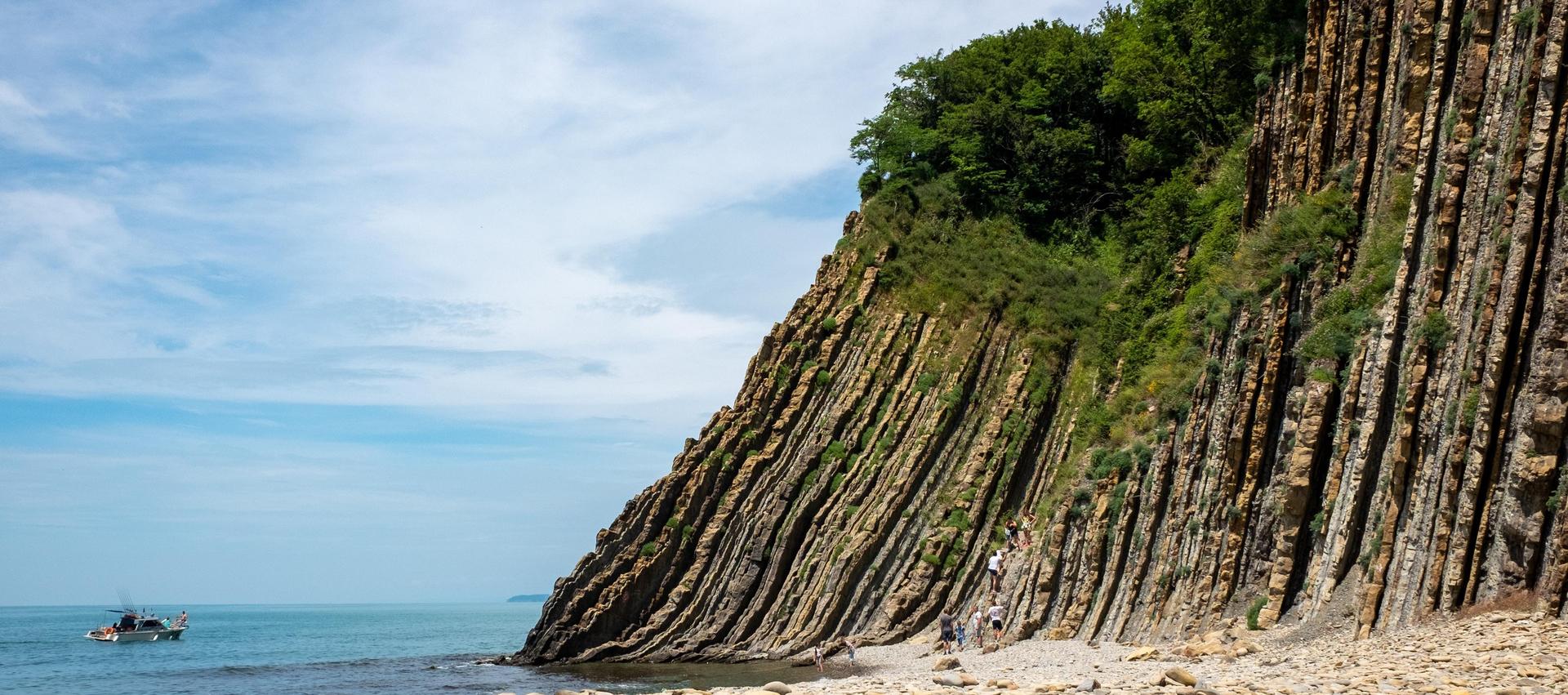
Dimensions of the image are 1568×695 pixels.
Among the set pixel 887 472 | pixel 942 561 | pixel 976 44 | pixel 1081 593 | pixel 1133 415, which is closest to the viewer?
pixel 1081 593

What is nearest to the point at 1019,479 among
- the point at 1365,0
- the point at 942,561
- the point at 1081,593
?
the point at 942,561

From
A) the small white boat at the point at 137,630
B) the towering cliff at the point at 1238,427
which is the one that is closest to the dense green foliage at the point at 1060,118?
the towering cliff at the point at 1238,427

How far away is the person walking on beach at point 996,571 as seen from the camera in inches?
1328

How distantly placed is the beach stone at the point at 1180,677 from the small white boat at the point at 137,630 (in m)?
89.7

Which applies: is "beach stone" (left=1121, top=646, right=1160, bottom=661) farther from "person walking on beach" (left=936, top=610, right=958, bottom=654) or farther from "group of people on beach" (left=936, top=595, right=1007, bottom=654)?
"person walking on beach" (left=936, top=610, right=958, bottom=654)

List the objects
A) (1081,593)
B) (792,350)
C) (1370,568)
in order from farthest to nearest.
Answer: (792,350)
(1081,593)
(1370,568)

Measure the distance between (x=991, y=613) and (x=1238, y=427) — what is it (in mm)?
8975

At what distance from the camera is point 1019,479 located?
3909cm

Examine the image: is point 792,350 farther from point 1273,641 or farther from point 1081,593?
point 1273,641

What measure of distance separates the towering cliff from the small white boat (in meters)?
60.9

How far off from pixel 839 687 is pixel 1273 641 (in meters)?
6.71

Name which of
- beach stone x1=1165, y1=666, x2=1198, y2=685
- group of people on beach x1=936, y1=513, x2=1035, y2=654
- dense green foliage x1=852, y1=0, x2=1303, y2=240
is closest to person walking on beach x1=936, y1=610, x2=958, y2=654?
group of people on beach x1=936, y1=513, x2=1035, y2=654

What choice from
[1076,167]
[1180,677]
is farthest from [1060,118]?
Answer: [1180,677]

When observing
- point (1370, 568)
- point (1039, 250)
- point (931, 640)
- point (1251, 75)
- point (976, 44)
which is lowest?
point (931, 640)
